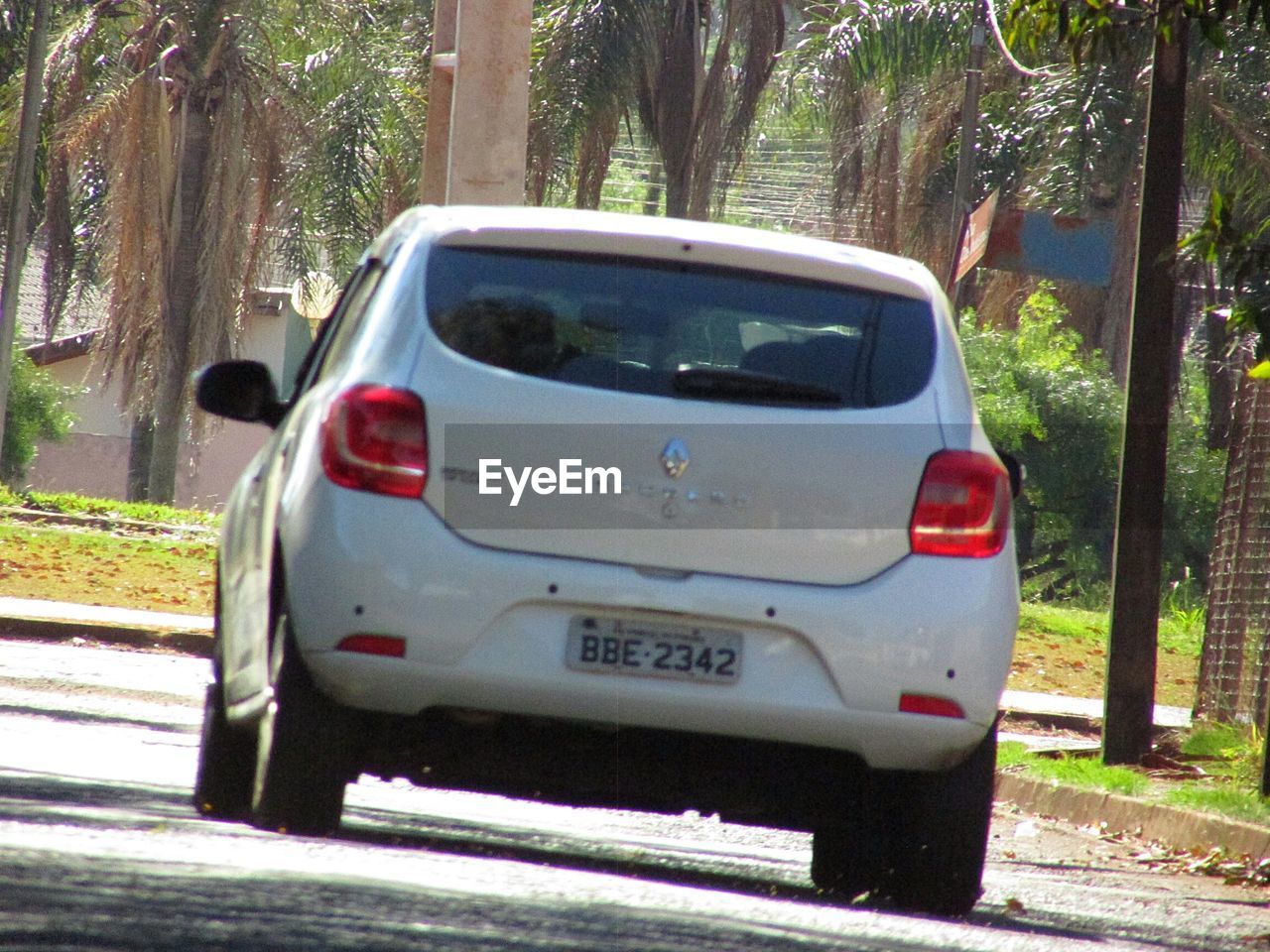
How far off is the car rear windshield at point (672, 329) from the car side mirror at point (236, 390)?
1.08m

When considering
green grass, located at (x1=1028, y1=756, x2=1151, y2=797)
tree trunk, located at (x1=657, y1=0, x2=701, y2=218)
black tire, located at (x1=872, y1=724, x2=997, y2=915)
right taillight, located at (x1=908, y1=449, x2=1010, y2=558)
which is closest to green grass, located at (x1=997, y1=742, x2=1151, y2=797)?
green grass, located at (x1=1028, y1=756, x2=1151, y2=797)

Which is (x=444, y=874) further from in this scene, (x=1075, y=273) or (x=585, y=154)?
(x=585, y=154)

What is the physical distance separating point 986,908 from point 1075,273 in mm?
6036

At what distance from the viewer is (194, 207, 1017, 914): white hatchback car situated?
521 centimetres

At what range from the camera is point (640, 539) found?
5.25m

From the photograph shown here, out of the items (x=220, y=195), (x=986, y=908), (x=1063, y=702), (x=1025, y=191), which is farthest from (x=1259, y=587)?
(x=220, y=195)

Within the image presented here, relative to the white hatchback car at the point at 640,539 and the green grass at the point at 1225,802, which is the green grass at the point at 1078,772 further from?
the white hatchback car at the point at 640,539

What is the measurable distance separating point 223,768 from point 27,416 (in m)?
36.2

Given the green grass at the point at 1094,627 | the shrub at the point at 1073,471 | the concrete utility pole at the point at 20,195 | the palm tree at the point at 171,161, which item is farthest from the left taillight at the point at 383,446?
the palm tree at the point at 171,161

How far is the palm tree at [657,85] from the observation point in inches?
1214

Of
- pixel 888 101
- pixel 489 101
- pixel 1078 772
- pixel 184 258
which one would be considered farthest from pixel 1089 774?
pixel 888 101

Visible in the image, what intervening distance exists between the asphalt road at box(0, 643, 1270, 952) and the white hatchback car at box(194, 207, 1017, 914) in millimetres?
322

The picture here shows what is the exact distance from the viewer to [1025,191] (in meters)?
31.5

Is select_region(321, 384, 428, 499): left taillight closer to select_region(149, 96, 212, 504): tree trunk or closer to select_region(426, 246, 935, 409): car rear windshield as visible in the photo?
select_region(426, 246, 935, 409): car rear windshield
